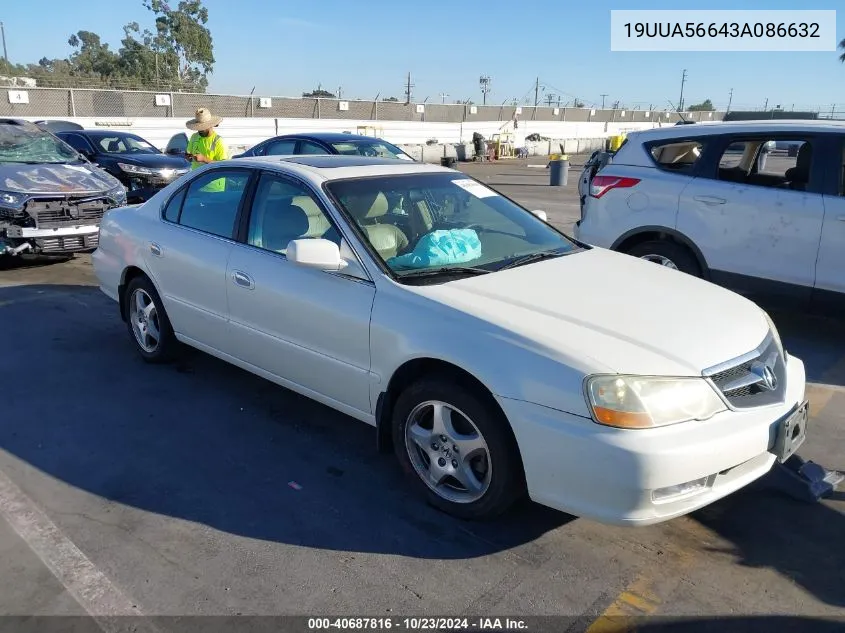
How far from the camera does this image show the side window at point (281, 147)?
1061 centimetres

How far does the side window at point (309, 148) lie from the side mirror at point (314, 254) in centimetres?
711

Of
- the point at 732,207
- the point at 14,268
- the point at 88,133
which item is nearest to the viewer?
the point at 732,207

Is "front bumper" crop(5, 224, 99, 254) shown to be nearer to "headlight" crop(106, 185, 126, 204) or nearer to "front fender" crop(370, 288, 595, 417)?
"headlight" crop(106, 185, 126, 204)

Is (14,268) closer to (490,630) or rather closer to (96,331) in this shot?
(96,331)

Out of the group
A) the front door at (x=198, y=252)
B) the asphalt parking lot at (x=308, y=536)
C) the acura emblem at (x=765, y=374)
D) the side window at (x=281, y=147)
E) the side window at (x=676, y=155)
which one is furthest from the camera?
the side window at (x=281, y=147)

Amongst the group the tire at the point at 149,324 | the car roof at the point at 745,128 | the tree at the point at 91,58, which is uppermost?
the tree at the point at 91,58

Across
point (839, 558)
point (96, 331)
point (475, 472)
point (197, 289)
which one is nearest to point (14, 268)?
point (96, 331)

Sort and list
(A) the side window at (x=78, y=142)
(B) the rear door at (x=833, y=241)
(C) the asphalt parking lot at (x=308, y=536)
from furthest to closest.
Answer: (A) the side window at (x=78, y=142)
(B) the rear door at (x=833, y=241)
(C) the asphalt parking lot at (x=308, y=536)

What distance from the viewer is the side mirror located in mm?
3420

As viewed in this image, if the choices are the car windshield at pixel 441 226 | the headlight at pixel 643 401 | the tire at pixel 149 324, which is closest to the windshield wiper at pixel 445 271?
the car windshield at pixel 441 226

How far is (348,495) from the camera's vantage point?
3.45 meters

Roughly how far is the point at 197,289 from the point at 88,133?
430 inches

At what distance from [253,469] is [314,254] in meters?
1.21

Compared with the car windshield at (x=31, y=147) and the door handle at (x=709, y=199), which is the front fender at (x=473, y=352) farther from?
the car windshield at (x=31, y=147)
